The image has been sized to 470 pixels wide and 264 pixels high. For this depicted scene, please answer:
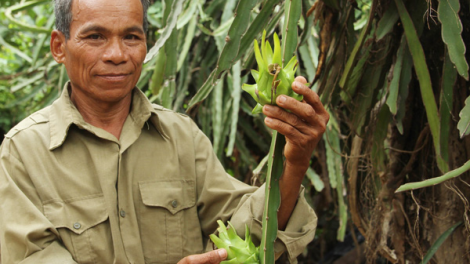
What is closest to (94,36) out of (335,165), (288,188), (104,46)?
(104,46)

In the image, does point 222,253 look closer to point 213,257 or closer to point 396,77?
point 213,257

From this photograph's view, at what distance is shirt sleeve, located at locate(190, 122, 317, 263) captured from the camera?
4.61 ft

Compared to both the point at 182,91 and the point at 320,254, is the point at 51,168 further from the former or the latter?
the point at 320,254

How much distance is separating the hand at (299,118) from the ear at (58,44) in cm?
70

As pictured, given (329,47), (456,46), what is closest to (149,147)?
(329,47)

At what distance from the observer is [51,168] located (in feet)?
4.73

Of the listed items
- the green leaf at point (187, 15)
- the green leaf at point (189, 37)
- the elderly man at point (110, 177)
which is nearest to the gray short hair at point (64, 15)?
the elderly man at point (110, 177)

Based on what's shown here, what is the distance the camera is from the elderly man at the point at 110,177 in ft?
4.54

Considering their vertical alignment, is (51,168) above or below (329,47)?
below

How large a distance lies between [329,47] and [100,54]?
0.79 meters

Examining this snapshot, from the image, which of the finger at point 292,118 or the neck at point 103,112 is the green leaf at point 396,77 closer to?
the finger at point 292,118

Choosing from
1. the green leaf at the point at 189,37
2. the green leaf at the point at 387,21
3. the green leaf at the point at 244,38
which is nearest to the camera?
the green leaf at the point at 244,38

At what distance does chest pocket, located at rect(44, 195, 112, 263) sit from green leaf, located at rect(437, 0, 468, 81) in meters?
0.96

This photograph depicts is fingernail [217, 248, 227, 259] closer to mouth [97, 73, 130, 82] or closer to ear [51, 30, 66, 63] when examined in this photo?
mouth [97, 73, 130, 82]
